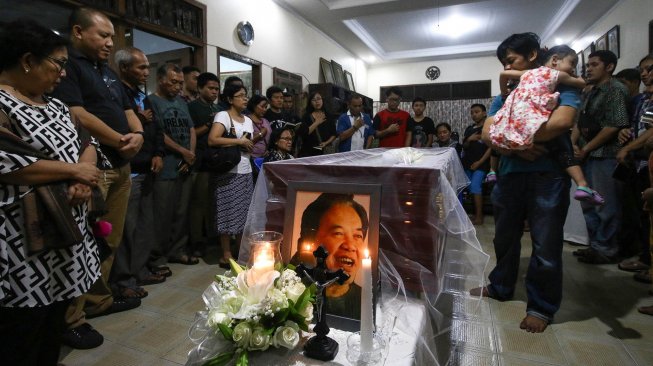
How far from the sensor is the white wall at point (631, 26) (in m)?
3.81

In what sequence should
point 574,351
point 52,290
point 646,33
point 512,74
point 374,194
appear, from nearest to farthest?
point 374,194
point 52,290
point 574,351
point 512,74
point 646,33

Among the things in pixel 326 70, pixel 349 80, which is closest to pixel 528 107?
pixel 326 70

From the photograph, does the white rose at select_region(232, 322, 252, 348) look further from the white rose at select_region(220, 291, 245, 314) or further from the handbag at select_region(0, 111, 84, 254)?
the handbag at select_region(0, 111, 84, 254)

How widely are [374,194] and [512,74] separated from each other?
1.10 meters

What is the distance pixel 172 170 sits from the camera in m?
2.35

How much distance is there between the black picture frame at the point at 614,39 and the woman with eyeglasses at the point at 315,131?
155 inches

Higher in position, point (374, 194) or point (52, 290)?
point (374, 194)

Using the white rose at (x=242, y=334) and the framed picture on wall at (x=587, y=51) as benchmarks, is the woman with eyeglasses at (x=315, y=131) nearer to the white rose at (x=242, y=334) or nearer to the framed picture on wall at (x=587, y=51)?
the white rose at (x=242, y=334)

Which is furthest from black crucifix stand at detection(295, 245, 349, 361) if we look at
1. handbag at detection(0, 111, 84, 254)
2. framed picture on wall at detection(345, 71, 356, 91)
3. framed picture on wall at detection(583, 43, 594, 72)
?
framed picture on wall at detection(345, 71, 356, 91)

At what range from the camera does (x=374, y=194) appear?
0.92 meters

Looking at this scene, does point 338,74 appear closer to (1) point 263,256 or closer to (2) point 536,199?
(2) point 536,199

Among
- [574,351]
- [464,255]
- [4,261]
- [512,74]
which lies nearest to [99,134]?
[4,261]

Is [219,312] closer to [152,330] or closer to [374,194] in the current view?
[374,194]

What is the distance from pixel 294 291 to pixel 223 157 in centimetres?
Answer: 167
